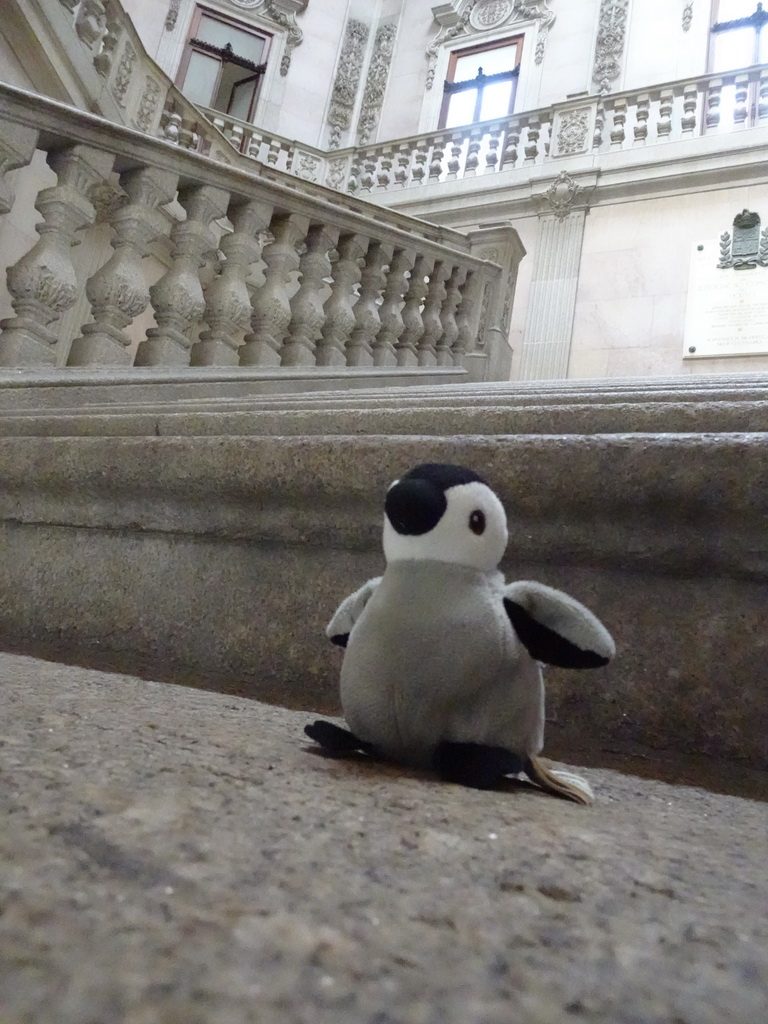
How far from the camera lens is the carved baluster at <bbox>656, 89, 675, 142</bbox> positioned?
690 centimetres

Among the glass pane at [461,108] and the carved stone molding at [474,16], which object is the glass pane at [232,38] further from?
the glass pane at [461,108]

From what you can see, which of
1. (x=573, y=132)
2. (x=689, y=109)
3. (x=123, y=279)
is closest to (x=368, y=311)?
(x=123, y=279)

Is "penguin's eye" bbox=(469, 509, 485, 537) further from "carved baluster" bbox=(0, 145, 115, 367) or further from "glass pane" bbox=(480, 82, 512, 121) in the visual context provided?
"glass pane" bbox=(480, 82, 512, 121)

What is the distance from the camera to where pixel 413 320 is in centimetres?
354

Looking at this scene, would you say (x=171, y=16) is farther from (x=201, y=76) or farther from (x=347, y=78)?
(x=347, y=78)

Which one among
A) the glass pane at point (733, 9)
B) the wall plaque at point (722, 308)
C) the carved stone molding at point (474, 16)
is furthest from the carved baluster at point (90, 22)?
the glass pane at point (733, 9)

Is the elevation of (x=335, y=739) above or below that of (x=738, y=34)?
below

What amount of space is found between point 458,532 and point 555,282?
686 cm

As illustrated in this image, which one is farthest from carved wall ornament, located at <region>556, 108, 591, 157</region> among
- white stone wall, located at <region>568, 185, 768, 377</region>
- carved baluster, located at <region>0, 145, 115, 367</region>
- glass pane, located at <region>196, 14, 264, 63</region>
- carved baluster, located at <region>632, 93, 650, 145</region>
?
carved baluster, located at <region>0, 145, 115, 367</region>

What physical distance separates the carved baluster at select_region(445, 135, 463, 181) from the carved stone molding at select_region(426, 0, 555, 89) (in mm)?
1725

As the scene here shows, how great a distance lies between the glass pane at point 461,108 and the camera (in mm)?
8844

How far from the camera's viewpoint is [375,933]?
0.92 ft

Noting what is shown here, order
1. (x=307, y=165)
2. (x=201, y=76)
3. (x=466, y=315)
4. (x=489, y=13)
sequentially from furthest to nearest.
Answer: (x=201, y=76), (x=489, y=13), (x=307, y=165), (x=466, y=315)

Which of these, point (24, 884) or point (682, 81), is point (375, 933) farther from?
point (682, 81)
